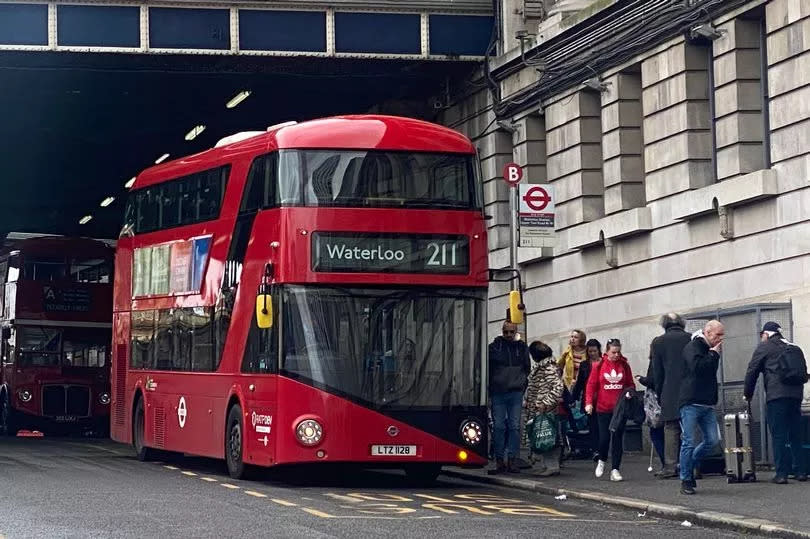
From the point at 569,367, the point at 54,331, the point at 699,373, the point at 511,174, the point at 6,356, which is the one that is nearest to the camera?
the point at 699,373

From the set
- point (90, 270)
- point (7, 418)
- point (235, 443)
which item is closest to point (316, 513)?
point (235, 443)

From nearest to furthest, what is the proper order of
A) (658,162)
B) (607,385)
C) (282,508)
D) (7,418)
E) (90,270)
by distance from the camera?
1. (282,508)
2. (607,385)
3. (658,162)
4. (90,270)
5. (7,418)

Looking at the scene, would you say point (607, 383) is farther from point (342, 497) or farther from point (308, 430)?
point (342, 497)

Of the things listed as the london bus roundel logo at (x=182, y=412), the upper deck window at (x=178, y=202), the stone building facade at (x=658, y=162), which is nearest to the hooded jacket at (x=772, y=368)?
the stone building facade at (x=658, y=162)

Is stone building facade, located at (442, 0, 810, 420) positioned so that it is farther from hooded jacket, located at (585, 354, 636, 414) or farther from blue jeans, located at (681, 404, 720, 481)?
blue jeans, located at (681, 404, 720, 481)

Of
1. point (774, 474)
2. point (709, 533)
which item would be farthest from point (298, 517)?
point (774, 474)

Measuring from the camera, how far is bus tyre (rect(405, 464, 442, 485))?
20402 mm

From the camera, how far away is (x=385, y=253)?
1897 centimetres

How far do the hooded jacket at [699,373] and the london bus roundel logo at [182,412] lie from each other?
7.62m

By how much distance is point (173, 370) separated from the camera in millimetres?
23203

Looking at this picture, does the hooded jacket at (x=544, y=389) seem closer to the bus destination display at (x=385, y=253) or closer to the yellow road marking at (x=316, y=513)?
the bus destination display at (x=385, y=253)

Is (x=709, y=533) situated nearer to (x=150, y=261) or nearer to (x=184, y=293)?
(x=184, y=293)

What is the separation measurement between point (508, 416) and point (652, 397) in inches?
80.3

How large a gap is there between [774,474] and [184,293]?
7.82 metres
